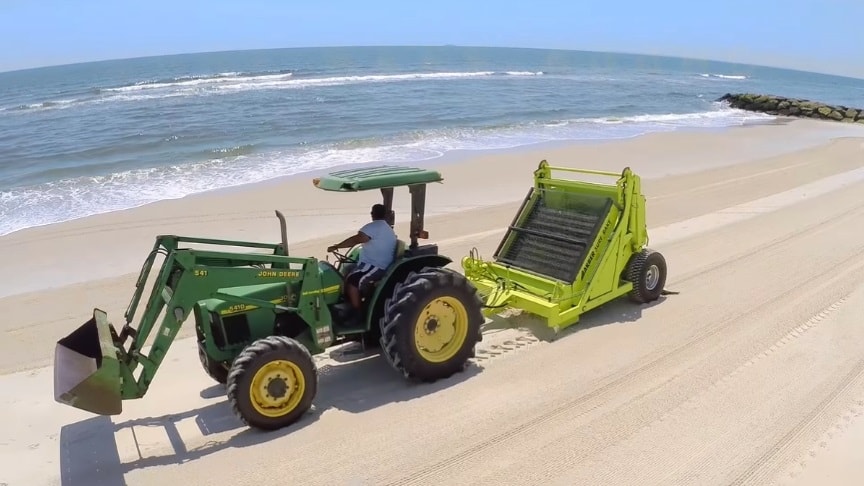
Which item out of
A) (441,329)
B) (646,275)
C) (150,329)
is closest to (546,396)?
(441,329)

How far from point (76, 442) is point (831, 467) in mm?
5341

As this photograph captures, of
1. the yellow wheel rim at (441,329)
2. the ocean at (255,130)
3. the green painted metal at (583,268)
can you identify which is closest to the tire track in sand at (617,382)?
the green painted metal at (583,268)

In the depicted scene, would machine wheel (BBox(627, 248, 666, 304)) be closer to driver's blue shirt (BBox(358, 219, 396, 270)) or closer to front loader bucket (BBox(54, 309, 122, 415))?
driver's blue shirt (BBox(358, 219, 396, 270))

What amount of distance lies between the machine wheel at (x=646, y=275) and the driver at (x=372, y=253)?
3051 mm

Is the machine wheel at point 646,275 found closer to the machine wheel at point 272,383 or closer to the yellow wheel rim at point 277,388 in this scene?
the machine wheel at point 272,383

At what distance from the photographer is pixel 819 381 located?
18.4 ft

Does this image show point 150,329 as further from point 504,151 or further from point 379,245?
point 504,151

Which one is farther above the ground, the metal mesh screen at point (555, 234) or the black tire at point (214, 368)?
the metal mesh screen at point (555, 234)

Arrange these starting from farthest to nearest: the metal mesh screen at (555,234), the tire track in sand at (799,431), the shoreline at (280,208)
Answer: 1. the shoreline at (280,208)
2. the metal mesh screen at (555,234)
3. the tire track in sand at (799,431)

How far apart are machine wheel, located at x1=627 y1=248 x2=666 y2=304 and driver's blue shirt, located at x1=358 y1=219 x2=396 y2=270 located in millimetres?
3051

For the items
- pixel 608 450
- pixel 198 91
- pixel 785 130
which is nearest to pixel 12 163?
pixel 608 450

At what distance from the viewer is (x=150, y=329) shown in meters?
4.85

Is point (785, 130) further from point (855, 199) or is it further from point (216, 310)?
point (216, 310)

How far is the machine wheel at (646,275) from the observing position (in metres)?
7.42
